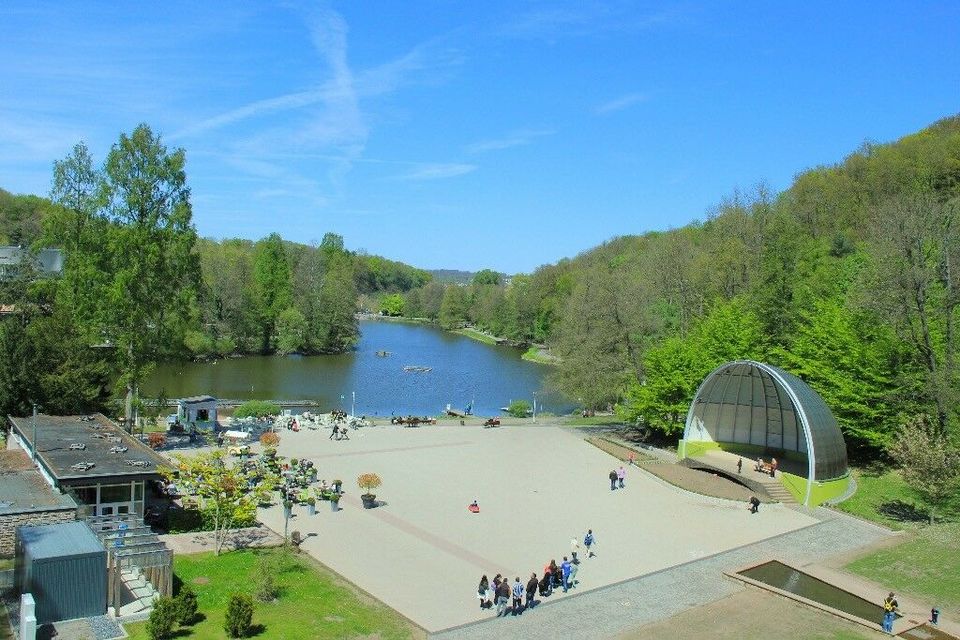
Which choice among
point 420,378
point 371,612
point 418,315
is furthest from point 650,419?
point 418,315

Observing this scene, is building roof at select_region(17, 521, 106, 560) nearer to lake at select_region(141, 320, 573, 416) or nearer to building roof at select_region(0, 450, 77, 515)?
building roof at select_region(0, 450, 77, 515)

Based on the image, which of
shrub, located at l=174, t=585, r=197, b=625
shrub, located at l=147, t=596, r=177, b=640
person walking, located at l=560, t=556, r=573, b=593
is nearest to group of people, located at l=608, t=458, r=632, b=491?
person walking, located at l=560, t=556, r=573, b=593

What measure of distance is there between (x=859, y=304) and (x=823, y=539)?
12.7 meters

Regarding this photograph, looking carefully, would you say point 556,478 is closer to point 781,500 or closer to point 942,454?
point 781,500

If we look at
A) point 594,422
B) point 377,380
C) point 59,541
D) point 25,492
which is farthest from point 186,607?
point 377,380

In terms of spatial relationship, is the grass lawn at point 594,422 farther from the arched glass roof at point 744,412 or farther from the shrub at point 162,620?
the shrub at point 162,620

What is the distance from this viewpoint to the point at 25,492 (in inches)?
887

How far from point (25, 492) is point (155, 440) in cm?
1394

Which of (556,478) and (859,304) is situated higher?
(859,304)

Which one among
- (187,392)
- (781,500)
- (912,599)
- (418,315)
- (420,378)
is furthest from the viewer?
(418,315)

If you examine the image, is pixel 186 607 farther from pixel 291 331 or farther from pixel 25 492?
pixel 291 331

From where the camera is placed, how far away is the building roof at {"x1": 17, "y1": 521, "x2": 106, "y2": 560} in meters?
17.2

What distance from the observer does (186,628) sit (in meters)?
16.8

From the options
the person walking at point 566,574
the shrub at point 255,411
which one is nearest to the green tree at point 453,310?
the shrub at point 255,411
